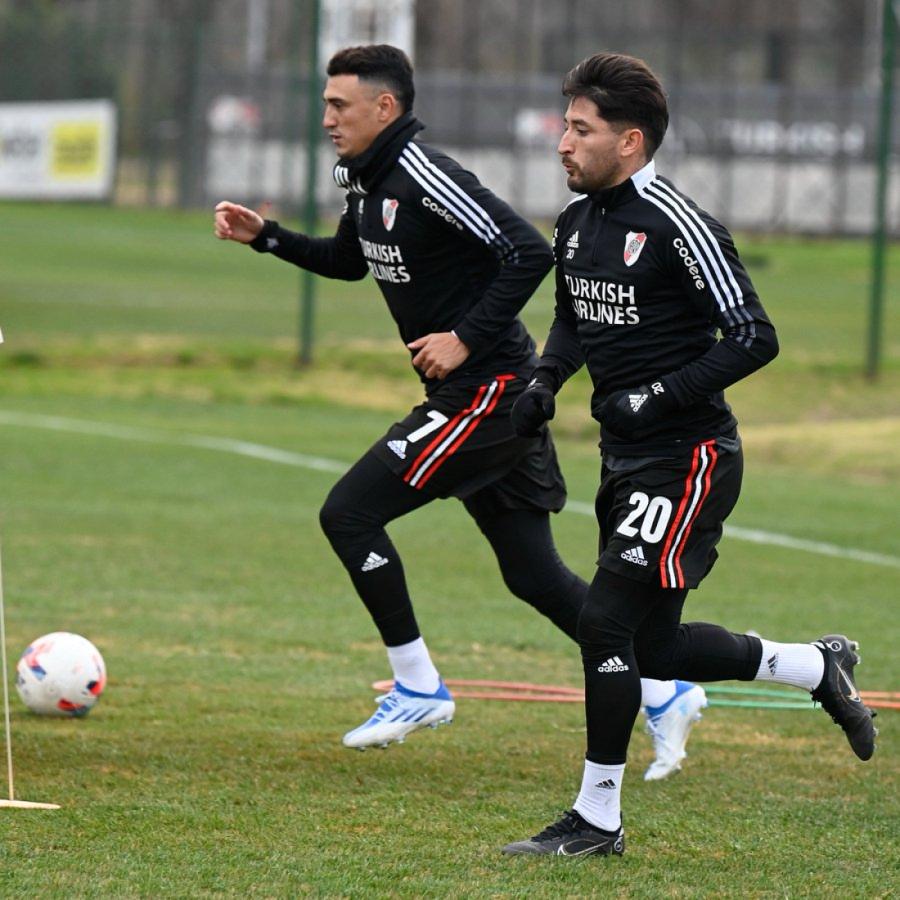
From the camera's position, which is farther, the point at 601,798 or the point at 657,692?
the point at 657,692

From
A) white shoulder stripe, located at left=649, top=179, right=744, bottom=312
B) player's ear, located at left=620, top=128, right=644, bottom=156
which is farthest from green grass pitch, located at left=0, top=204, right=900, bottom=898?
player's ear, located at left=620, top=128, right=644, bottom=156

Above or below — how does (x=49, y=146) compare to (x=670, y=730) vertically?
above

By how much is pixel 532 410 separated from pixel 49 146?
24.8 m

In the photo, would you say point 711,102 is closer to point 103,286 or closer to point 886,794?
point 103,286

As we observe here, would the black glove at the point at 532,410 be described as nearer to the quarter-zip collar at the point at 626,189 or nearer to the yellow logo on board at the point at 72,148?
the quarter-zip collar at the point at 626,189

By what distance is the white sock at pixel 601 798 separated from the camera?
16.2 feet

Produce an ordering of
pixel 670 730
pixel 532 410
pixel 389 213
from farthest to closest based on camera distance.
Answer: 1. pixel 389 213
2. pixel 670 730
3. pixel 532 410

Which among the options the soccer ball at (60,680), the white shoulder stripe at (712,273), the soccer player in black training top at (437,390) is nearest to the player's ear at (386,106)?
the soccer player in black training top at (437,390)

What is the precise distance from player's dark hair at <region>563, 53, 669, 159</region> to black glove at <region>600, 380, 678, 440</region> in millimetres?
696

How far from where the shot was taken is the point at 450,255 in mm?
6230

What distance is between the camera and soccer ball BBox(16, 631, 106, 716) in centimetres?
643

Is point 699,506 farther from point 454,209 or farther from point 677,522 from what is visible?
point 454,209

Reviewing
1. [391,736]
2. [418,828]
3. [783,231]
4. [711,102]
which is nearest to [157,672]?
[391,736]

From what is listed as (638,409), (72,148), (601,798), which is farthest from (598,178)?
(72,148)
